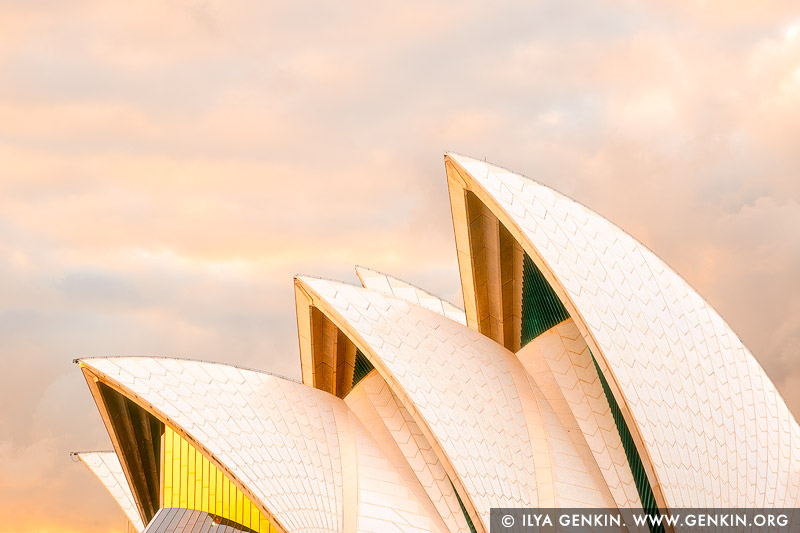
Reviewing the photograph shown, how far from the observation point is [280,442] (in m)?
33.3

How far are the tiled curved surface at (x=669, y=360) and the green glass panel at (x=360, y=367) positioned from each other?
797 cm

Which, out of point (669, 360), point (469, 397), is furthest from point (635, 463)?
point (469, 397)

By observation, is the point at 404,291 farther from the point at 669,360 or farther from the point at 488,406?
the point at 669,360

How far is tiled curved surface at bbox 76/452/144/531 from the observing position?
44.1 metres

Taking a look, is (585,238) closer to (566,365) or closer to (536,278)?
(536,278)

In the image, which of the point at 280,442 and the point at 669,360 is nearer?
the point at 669,360

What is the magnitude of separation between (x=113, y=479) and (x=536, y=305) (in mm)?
21033

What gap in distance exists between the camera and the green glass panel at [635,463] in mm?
30141

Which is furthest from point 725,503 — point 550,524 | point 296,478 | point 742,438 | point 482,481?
point 296,478

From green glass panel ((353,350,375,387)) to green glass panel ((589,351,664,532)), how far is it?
8.66 m

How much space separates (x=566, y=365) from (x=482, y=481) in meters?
5.62

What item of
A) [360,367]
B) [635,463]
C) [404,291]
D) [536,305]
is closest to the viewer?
[635,463]

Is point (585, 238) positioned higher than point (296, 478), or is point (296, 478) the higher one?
point (585, 238)

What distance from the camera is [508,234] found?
114 feet
